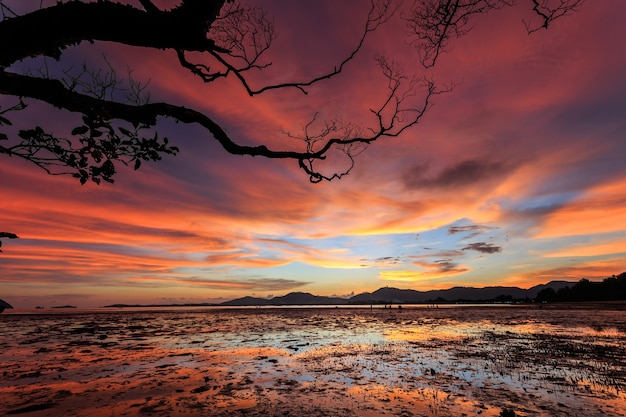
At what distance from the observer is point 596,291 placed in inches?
4355

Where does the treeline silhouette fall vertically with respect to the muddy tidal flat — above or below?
above

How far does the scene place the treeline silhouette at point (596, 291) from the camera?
10068 centimetres

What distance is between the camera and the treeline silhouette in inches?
3964

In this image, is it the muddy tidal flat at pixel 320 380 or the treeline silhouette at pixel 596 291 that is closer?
the muddy tidal flat at pixel 320 380

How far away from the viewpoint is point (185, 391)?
404 inches

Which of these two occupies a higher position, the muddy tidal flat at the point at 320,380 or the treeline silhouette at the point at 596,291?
the treeline silhouette at the point at 596,291

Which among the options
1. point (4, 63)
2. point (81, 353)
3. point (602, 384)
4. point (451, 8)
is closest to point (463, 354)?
point (602, 384)

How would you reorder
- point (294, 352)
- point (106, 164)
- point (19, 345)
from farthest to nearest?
point (19, 345), point (294, 352), point (106, 164)

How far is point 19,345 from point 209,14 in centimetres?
2723

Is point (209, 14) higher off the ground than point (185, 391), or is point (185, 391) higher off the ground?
point (209, 14)

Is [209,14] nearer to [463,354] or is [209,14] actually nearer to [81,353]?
[463,354]

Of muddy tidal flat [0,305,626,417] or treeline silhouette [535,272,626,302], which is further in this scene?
treeline silhouette [535,272,626,302]

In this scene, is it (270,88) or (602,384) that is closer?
(270,88)

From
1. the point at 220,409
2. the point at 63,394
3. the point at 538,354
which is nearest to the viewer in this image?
the point at 220,409
